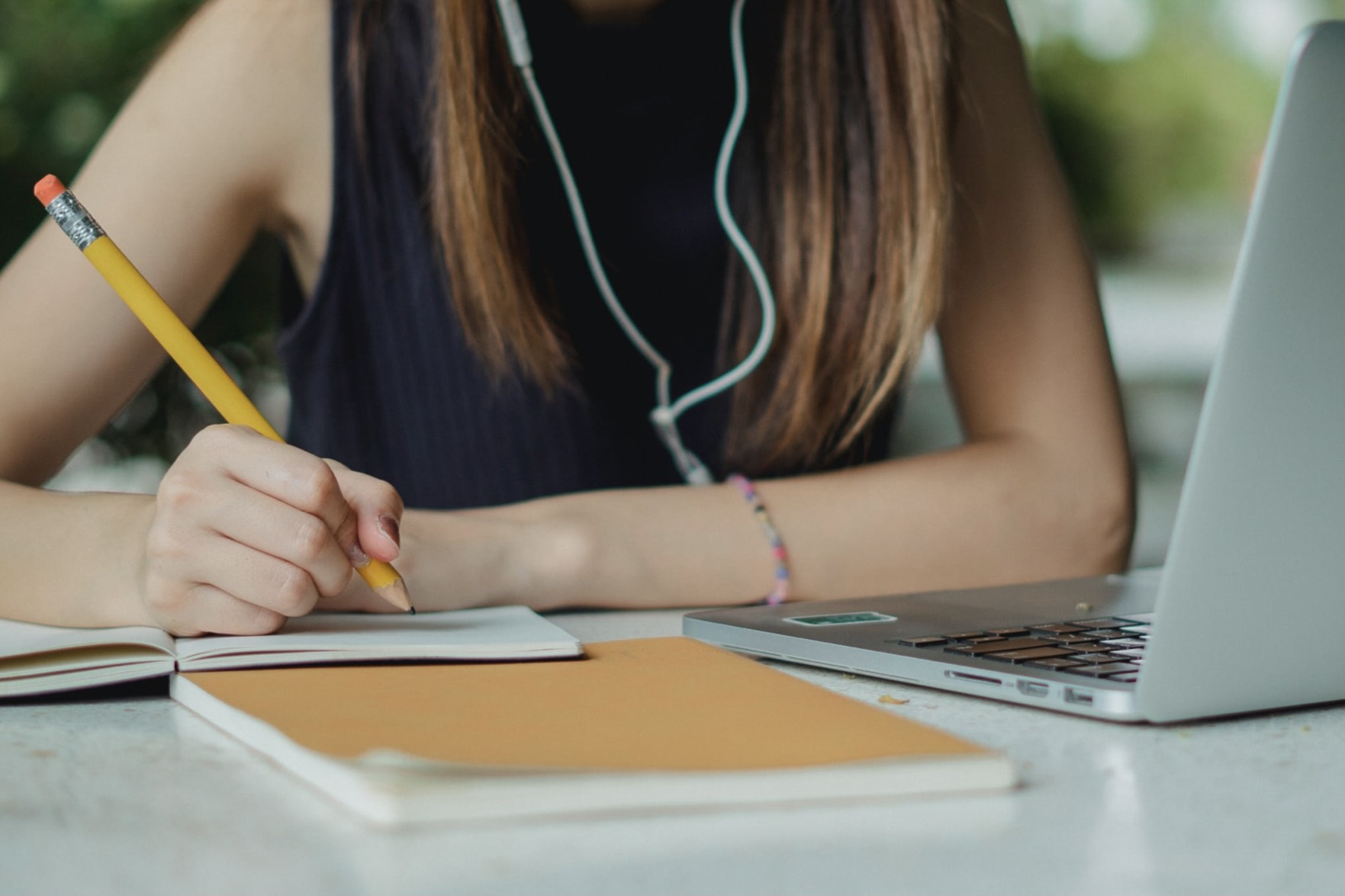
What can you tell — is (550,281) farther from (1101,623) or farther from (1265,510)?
(1265,510)

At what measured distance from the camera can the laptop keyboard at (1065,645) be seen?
0.50 metres

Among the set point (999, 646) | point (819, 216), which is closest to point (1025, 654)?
point (999, 646)

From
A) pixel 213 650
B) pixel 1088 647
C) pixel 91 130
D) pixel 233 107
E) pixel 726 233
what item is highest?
pixel 91 130

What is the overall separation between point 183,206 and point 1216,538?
31.7 inches

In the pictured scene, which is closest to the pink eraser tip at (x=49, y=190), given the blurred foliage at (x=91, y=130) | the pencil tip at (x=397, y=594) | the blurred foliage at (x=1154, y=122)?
the pencil tip at (x=397, y=594)

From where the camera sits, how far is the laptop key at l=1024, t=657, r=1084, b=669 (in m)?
0.50

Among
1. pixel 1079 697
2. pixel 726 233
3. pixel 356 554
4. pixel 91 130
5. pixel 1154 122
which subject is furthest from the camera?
pixel 1154 122

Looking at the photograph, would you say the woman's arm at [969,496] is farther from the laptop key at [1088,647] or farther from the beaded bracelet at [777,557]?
the laptop key at [1088,647]

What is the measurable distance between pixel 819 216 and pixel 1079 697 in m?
0.64

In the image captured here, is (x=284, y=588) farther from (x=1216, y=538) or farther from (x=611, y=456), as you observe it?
(x=611, y=456)

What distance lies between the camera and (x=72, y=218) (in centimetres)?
60

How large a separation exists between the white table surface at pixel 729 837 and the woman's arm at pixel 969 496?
1.16ft

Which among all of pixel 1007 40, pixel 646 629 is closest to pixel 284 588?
pixel 646 629

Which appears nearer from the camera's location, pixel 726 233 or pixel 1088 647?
pixel 1088 647
